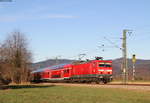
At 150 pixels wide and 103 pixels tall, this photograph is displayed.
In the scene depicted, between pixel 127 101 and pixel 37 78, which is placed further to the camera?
pixel 37 78

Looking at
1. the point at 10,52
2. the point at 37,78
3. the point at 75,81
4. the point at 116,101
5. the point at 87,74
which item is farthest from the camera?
the point at 37,78

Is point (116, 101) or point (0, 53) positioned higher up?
point (0, 53)

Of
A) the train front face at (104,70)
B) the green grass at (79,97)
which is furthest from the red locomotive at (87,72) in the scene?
the green grass at (79,97)

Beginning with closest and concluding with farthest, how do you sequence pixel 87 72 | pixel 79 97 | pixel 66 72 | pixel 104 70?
pixel 79 97 → pixel 104 70 → pixel 87 72 → pixel 66 72

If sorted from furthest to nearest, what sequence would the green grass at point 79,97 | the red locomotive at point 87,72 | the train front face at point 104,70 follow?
the red locomotive at point 87,72
the train front face at point 104,70
the green grass at point 79,97

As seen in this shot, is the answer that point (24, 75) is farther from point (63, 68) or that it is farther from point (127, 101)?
point (127, 101)

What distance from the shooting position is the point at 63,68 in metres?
64.9

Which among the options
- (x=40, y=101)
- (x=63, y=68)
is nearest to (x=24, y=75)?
(x=63, y=68)

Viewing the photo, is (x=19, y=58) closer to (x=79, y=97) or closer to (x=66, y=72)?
(x=66, y=72)

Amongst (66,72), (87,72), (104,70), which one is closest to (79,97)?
(104,70)

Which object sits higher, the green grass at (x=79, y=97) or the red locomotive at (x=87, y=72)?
the red locomotive at (x=87, y=72)

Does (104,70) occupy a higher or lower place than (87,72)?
higher

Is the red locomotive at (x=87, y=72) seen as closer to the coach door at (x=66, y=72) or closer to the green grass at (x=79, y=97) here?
the coach door at (x=66, y=72)

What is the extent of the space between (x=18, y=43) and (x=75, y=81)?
54.8ft
